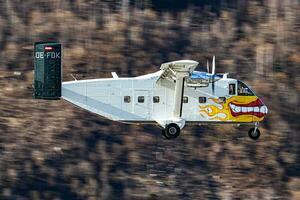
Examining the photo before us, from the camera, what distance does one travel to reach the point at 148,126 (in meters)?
76.9

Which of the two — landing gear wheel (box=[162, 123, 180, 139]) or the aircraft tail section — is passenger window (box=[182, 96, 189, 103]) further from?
the aircraft tail section

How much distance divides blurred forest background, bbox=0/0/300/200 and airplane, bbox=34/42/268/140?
1515 centimetres

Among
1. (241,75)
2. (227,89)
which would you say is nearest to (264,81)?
(241,75)

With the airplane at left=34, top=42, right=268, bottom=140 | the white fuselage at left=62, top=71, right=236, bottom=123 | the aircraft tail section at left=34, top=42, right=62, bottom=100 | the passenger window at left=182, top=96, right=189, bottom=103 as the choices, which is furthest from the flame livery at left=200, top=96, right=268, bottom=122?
the aircraft tail section at left=34, top=42, right=62, bottom=100

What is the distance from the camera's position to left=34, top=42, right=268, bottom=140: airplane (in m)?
57.5

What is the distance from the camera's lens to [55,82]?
190 ft

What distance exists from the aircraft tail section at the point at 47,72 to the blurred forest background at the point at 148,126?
1613 centimetres

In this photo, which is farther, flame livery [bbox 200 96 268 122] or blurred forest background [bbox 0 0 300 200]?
blurred forest background [bbox 0 0 300 200]

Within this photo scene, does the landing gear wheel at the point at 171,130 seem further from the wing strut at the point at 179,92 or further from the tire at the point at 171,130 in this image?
the wing strut at the point at 179,92

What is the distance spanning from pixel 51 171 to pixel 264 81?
1659 cm

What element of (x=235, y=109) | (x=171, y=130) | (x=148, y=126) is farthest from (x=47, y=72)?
(x=148, y=126)

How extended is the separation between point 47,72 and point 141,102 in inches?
176

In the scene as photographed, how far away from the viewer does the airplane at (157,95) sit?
57469 millimetres

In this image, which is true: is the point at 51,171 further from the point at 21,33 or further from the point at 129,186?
the point at 21,33
